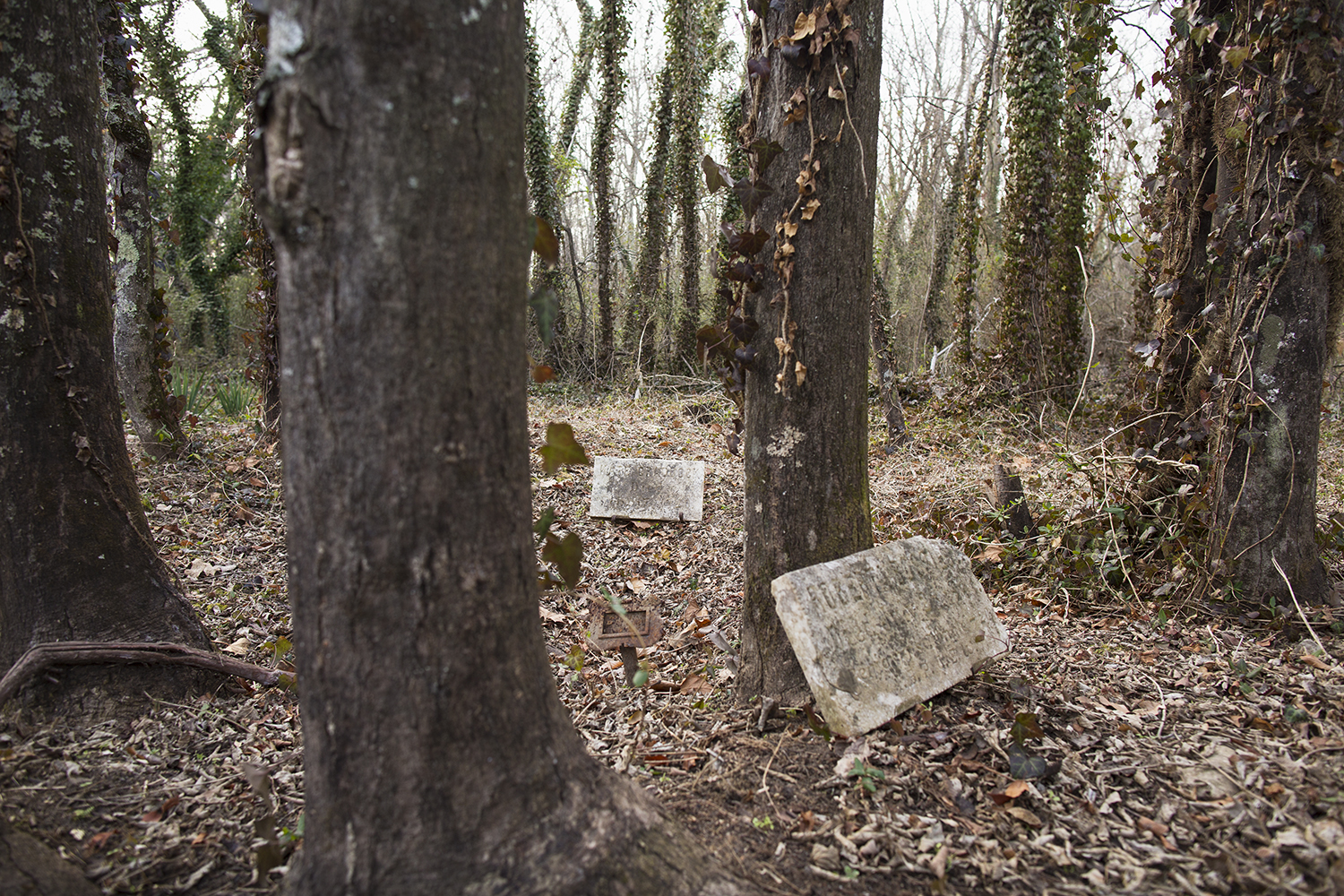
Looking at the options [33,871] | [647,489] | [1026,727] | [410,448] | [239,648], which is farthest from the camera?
[647,489]

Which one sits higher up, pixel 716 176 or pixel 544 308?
pixel 716 176

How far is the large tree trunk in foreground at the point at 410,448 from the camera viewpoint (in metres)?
1.27

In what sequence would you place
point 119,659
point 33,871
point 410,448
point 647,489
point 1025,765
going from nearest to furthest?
1. point 410,448
2. point 33,871
3. point 1025,765
4. point 119,659
5. point 647,489

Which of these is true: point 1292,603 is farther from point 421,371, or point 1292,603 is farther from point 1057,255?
point 1057,255

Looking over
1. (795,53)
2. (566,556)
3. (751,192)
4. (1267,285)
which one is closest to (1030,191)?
(1267,285)

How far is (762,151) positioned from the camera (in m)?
2.44

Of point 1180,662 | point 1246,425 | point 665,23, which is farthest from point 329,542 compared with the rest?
point 665,23

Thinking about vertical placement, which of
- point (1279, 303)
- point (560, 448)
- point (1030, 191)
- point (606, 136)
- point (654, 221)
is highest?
point (606, 136)

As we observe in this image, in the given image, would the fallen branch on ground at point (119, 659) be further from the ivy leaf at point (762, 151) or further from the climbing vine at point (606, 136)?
the climbing vine at point (606, 136)

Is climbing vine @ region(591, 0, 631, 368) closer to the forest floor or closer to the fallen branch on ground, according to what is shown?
the forest floor

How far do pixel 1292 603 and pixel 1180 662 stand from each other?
2.15ft

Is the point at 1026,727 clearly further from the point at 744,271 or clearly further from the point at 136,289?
the point at 136,289

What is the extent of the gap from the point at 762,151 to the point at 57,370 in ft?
8.14

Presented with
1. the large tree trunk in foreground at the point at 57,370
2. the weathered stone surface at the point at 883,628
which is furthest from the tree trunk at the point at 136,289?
the weathered stone surface at the point at 883,628
